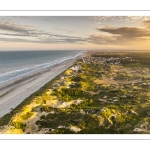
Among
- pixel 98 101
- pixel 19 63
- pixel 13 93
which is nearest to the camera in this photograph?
pixel 98 101

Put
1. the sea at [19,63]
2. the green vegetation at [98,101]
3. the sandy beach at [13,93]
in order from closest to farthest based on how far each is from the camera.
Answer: the green vegetation at [98,101], the sandy beach at [13,93], the sea at [19,63]

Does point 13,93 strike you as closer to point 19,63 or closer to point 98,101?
point 98,101

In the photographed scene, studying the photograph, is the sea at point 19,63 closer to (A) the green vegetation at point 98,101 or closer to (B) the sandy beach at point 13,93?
(B) the sandy beach at point 13,93

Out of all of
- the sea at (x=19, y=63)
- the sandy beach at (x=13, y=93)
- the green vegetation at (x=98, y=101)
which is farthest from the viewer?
the sea at (x=19, y=63)

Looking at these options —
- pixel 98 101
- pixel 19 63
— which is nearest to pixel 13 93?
pixel 98 101

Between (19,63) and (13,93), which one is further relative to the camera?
(19,63)

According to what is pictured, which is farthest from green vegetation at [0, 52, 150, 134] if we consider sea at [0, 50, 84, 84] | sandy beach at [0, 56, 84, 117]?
sea at [0, 50, 84, 84]

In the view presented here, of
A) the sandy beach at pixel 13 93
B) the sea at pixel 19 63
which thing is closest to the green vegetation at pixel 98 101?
the sandy beach at pixel 13 93
